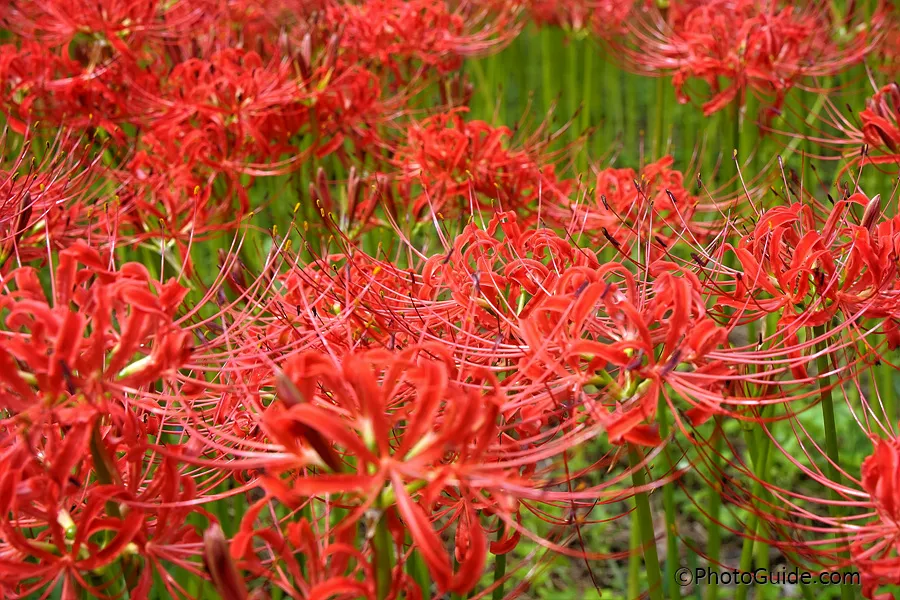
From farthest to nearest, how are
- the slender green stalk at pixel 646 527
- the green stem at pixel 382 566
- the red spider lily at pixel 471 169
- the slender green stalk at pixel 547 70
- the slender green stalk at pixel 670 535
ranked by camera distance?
the slender green stalk at pixel 547 70, the red spider lily at pixel 471 169, the slender green stalk at pixel 670 535, the slender green stalk at pixel 646 527, the green stem at pixel 382 566

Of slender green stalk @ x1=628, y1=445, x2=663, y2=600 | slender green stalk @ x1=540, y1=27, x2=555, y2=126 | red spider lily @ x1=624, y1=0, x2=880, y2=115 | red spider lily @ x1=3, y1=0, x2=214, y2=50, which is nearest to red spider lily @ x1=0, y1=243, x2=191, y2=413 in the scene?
slender green stalk @ x1=628, y1=445, x2=663, y2=600

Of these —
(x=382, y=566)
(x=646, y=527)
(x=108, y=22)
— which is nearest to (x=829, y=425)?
(x=646, y=527)

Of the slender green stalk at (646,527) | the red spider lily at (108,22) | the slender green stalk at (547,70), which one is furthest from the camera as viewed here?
the slender green stalk at (547,70)

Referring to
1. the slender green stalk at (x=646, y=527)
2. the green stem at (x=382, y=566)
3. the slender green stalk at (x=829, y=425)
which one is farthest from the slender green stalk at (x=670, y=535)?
the green stem at (x=382, y=566)

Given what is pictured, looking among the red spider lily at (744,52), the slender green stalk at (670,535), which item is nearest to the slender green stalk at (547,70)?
the red spider lily at (744,52)

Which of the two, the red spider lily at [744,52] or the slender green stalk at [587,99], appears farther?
the slender green stalk at [587,99]

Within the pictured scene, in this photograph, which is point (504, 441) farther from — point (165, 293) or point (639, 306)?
point (165, 293)

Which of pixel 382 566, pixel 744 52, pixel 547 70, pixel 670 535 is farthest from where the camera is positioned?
pixel 547 70

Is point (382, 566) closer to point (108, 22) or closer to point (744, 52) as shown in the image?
point (744, 52)

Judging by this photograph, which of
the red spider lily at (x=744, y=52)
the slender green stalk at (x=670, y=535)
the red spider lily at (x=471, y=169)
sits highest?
the red spider lily at (x=744, y=52)

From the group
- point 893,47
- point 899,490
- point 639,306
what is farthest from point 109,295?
point 893,47

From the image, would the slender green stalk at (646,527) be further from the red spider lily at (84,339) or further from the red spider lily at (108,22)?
the red spider lily at (108,22)

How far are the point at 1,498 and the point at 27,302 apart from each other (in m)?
0.20

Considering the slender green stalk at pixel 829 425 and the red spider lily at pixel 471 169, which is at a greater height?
the red spider lily at pixel 471 169
